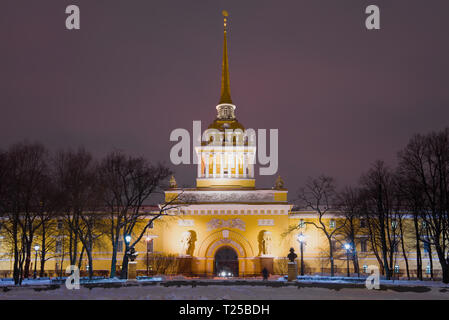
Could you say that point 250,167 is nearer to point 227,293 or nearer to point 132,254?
point 132,254

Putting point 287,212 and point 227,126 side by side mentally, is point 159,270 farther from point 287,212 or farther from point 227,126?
point 227,126

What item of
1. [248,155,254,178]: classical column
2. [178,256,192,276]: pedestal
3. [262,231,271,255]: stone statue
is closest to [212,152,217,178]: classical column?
[248,155,254,178]: classical column

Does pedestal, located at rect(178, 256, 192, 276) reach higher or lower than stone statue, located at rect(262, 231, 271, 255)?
lower

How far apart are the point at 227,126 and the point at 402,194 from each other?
79.7 ft

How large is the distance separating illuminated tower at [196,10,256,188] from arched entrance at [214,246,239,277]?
6.96m

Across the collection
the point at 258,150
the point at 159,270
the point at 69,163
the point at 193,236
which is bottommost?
the point at 159,270

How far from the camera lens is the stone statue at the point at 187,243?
46.8 m

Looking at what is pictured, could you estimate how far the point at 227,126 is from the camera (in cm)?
5381

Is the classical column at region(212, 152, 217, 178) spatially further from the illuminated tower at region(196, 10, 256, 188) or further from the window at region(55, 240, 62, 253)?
the window at region(55, 240, 62, 253)

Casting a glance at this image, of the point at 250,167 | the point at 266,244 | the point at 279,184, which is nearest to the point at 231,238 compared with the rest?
the point at 266,244

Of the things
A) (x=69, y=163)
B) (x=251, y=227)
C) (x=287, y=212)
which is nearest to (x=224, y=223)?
(x=251, y=227)

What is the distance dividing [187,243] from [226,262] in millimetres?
4340

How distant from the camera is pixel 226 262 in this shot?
1882 inches

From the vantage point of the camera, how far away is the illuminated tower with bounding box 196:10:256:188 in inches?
2051
